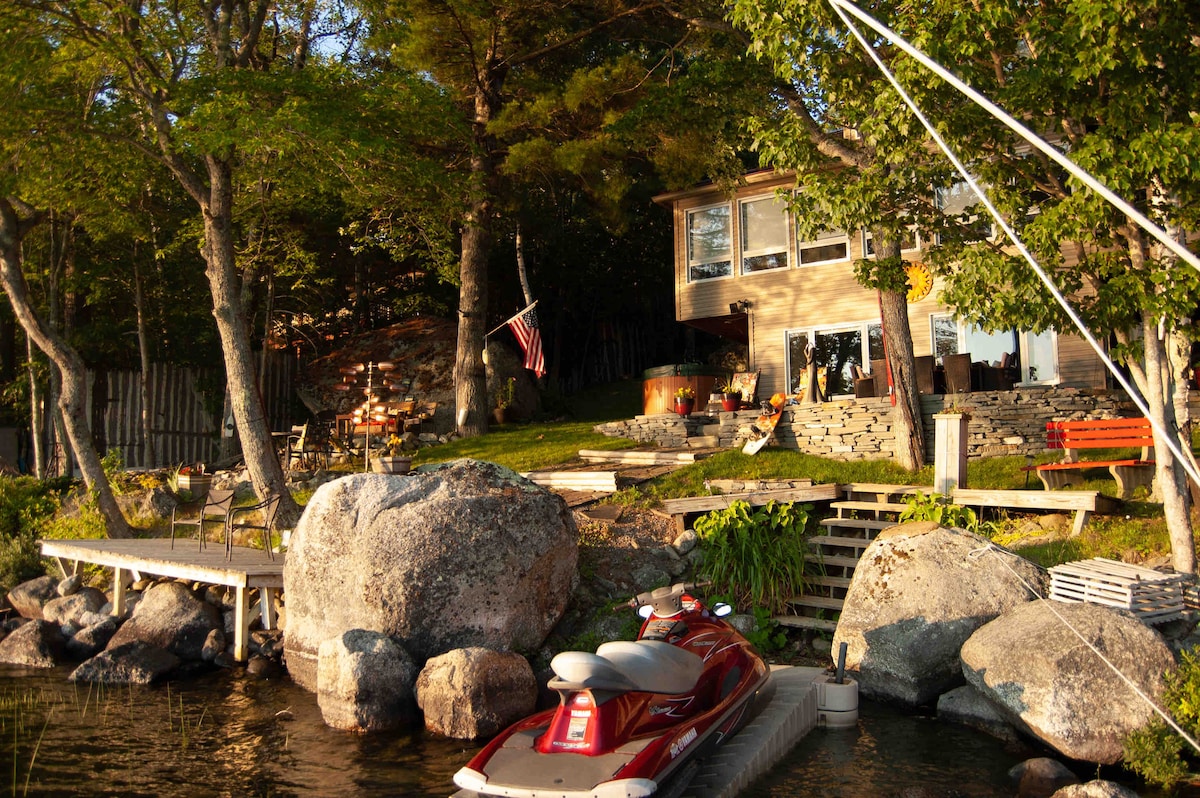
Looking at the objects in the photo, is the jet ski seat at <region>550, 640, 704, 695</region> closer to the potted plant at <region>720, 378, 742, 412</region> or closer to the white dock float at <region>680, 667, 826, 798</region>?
the white dock float at <region>680, 667, 826, 798</region>

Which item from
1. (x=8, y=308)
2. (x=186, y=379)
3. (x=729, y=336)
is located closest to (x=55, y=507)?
(x=186, y=379)

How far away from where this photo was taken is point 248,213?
19.8 meters

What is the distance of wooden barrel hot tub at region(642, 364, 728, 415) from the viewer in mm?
19719

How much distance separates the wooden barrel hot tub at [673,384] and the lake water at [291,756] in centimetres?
1140

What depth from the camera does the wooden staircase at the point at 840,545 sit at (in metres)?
Answer: 10.5

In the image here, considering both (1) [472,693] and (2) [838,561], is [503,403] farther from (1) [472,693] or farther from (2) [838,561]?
(1) [472,693]

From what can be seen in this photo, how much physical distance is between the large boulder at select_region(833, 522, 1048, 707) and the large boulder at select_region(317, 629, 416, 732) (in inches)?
156

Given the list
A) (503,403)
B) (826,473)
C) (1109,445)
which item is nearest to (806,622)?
(826,473)

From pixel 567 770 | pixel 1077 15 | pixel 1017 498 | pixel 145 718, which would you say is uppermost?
pixel 1077 15

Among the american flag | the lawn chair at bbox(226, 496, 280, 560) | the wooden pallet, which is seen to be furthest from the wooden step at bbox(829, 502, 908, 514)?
the american flag

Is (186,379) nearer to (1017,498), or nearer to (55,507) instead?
(55,507)

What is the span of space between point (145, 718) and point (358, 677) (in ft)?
7.26

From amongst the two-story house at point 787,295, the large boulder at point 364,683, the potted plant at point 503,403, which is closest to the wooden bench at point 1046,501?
the large boulder at point 364,683

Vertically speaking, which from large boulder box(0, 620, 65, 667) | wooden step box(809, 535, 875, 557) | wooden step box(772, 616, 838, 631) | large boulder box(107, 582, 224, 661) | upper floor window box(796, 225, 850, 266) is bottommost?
large boulder box(0, 620, 65, 667)
